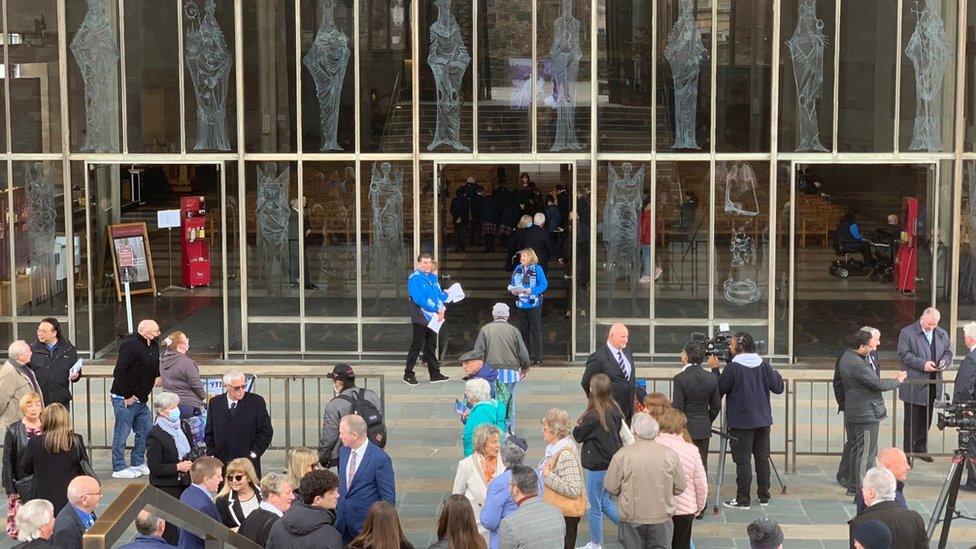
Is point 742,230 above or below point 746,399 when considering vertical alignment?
above

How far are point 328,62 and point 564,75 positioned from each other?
314 cm

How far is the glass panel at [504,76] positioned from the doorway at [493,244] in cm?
75

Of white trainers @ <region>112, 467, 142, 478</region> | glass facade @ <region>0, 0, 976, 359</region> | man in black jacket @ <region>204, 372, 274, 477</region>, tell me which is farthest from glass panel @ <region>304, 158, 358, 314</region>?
man in black jacket @ <region>204, 372, 274, 477</region>

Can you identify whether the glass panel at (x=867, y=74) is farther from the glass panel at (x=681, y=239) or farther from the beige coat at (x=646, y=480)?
the beige coat at (x=646, y=480)

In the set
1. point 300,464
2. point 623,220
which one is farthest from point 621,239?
point 300,464

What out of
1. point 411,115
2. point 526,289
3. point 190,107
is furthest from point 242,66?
point 526,289

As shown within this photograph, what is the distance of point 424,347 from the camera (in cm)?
1709

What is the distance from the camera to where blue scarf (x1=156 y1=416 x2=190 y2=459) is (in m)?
10.5

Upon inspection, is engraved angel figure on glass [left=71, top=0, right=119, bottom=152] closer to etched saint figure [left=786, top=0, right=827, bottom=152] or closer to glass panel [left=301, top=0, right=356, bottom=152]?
glass panel [left=301, top=0, right=356, bottom=152]

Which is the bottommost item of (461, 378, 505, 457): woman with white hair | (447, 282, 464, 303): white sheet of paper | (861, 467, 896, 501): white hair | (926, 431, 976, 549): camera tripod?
(926, 431, 976, 549): camera tripod

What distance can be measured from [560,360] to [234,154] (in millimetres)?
5134

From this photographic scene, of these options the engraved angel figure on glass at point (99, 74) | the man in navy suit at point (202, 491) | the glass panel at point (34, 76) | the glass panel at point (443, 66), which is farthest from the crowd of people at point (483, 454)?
the glass panel at point (34, 76)

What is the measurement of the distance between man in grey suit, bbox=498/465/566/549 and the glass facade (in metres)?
9.96

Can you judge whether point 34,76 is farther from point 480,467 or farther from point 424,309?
point 480,467
